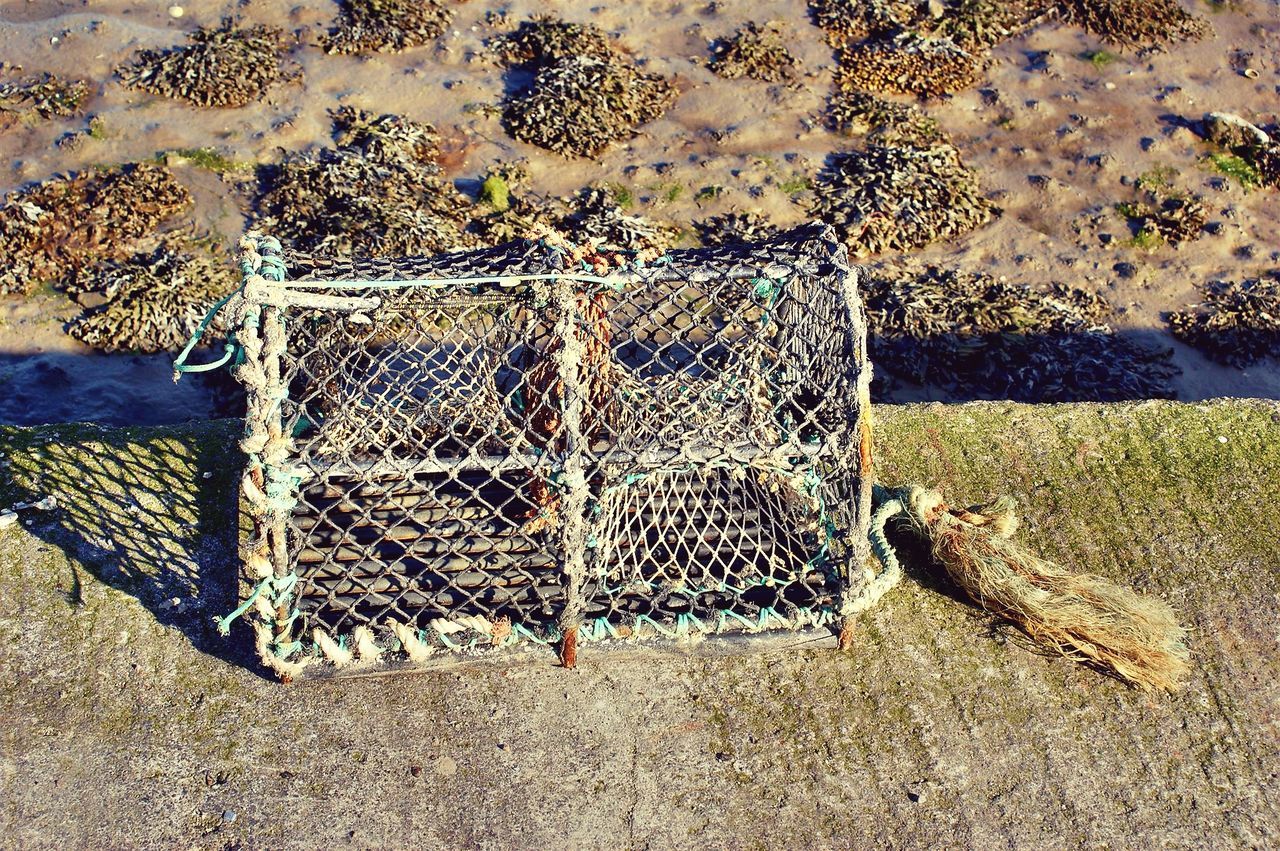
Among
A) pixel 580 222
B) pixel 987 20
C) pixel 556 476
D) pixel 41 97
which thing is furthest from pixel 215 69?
pixel 987 20

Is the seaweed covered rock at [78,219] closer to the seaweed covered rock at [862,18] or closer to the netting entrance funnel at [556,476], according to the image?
the netting entrance funnel at [556,476]

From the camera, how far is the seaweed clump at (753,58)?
7641mm

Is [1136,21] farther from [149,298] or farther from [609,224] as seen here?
[149,298]

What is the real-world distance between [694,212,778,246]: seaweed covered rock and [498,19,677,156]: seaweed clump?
1008 millimetres

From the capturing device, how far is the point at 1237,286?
6.39 meters

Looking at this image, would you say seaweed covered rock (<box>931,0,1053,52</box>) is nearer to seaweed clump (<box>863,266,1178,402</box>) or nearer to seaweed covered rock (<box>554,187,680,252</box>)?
seaweed clump (<box>863,266,1178,402</box>)

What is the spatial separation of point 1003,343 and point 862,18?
3.52 meters

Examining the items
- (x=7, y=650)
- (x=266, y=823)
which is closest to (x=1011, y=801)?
(x=266, y=823)

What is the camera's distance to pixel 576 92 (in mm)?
7137

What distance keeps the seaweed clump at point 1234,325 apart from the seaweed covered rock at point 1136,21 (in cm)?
290

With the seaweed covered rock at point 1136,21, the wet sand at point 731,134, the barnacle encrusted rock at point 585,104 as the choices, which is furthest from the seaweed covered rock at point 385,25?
the seaweed covered rock at point 1136,21

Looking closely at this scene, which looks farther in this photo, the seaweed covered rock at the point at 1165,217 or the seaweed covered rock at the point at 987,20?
the seaweed covered rock at the point at 987,20

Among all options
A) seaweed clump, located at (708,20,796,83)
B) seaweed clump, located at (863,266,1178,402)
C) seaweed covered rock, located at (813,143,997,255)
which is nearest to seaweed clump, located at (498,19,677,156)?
seaweed clump, located at (708,20,796,83)

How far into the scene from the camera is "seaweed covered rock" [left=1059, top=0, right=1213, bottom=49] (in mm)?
8188
